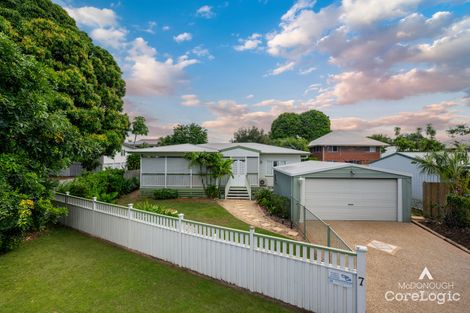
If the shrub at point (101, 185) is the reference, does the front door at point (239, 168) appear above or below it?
above

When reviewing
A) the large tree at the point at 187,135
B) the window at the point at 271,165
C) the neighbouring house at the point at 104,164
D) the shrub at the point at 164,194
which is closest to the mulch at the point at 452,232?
the window at the point at 271,165

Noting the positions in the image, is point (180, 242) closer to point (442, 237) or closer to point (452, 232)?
point (442, 237)

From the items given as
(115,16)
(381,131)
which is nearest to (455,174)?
(115,16)

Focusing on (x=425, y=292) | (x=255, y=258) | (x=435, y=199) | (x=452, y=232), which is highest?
(x=435, y=199)

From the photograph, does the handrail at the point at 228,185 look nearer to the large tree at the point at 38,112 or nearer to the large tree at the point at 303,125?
the large tree at the point at 38,112

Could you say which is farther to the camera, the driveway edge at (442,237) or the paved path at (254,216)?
the paved path at (254,216)

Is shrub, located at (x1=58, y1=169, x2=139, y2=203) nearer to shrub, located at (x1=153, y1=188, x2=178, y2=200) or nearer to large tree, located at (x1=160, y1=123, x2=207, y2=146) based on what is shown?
Answer: shrub, located at (x1=153, y1=188, x2=178, y2=200)

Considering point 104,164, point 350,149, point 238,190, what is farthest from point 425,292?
point 104,164

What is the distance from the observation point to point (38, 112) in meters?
5.04

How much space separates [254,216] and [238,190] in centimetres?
461

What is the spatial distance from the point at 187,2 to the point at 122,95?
7647 millimetres

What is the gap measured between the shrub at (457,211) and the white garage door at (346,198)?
214 cm

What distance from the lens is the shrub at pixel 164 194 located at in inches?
576

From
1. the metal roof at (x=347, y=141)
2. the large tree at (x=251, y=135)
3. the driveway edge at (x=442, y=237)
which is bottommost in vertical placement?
the driveway edge at (x=442, y=237)
